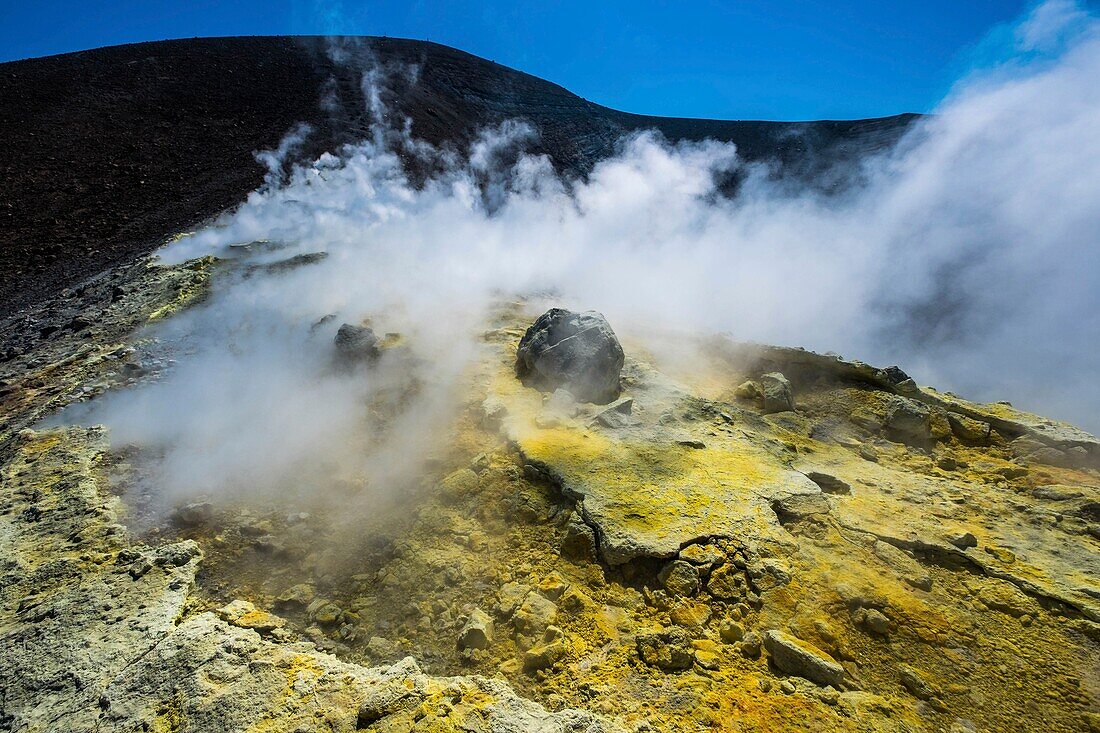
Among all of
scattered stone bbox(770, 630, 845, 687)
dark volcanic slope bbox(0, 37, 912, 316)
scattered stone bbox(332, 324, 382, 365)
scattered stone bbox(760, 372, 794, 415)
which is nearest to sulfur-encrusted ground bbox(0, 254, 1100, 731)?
scattered stone bbox(770, 630, 845, 687)

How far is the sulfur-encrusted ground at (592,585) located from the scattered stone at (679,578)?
12 millimetres

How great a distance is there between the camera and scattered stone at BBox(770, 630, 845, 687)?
→ 239cm

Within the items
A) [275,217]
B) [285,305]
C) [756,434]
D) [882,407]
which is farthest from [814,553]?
[275,217]

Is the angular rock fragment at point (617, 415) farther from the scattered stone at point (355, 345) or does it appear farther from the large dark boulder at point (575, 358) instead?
the scattered stone at point (355, 345)

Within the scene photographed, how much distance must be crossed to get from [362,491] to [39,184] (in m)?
13.3

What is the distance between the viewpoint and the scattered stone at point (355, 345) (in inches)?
213

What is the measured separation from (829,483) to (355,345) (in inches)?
189

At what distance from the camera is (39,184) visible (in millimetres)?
10977

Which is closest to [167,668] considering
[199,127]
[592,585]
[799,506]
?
[592,585]

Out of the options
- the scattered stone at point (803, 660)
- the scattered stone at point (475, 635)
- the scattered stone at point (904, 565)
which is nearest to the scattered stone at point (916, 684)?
the scattered stone at point (803, 660)

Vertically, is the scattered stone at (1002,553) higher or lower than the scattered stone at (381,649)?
higher

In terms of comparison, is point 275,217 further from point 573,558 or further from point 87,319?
point 573,558

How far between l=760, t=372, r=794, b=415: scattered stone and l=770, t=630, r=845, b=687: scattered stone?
290 cm

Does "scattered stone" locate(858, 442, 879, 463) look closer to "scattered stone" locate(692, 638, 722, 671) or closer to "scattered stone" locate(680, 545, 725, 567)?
"scattered stone" locate(680, 545, 725, 567)
